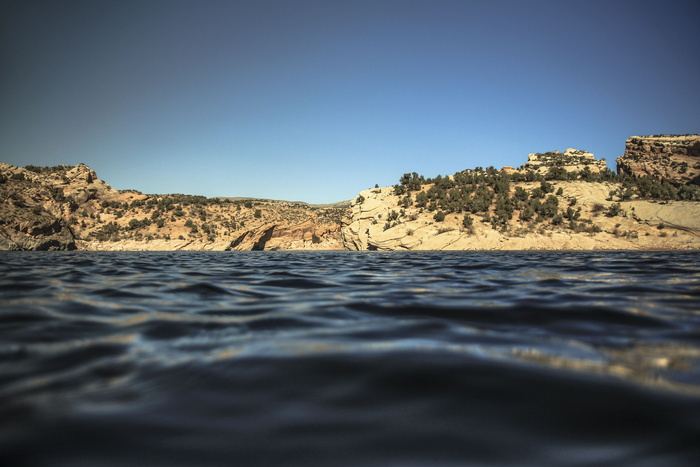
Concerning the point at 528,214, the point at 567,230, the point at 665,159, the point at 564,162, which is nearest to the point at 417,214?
the point at 528,214

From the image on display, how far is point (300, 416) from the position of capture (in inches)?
59.3

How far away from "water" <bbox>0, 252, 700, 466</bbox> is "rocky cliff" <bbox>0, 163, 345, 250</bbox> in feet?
149

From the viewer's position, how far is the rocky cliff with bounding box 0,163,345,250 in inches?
1705

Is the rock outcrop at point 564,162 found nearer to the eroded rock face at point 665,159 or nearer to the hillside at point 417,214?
the hillside at point 417,214

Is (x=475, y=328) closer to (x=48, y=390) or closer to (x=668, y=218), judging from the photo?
(x=48, y=390)

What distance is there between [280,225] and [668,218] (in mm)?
44384

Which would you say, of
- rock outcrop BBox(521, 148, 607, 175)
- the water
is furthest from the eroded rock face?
the water

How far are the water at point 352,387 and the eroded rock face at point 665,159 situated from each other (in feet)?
209

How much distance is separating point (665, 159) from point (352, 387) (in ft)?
249

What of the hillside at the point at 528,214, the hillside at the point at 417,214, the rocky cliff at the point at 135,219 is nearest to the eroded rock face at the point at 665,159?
the hillside at the point at 417,214

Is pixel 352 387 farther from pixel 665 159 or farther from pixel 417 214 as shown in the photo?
pixel 665 159

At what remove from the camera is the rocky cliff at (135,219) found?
4331 cm

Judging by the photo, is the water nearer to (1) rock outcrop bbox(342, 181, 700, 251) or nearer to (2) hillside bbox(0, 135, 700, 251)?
(1) rock outcrop bbox(342, 181, 700, 251)

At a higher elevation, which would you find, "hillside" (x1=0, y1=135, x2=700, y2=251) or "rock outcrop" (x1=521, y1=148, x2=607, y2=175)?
"rock outcrop" (x1=521, y1=148, x2=607, y2=175)
